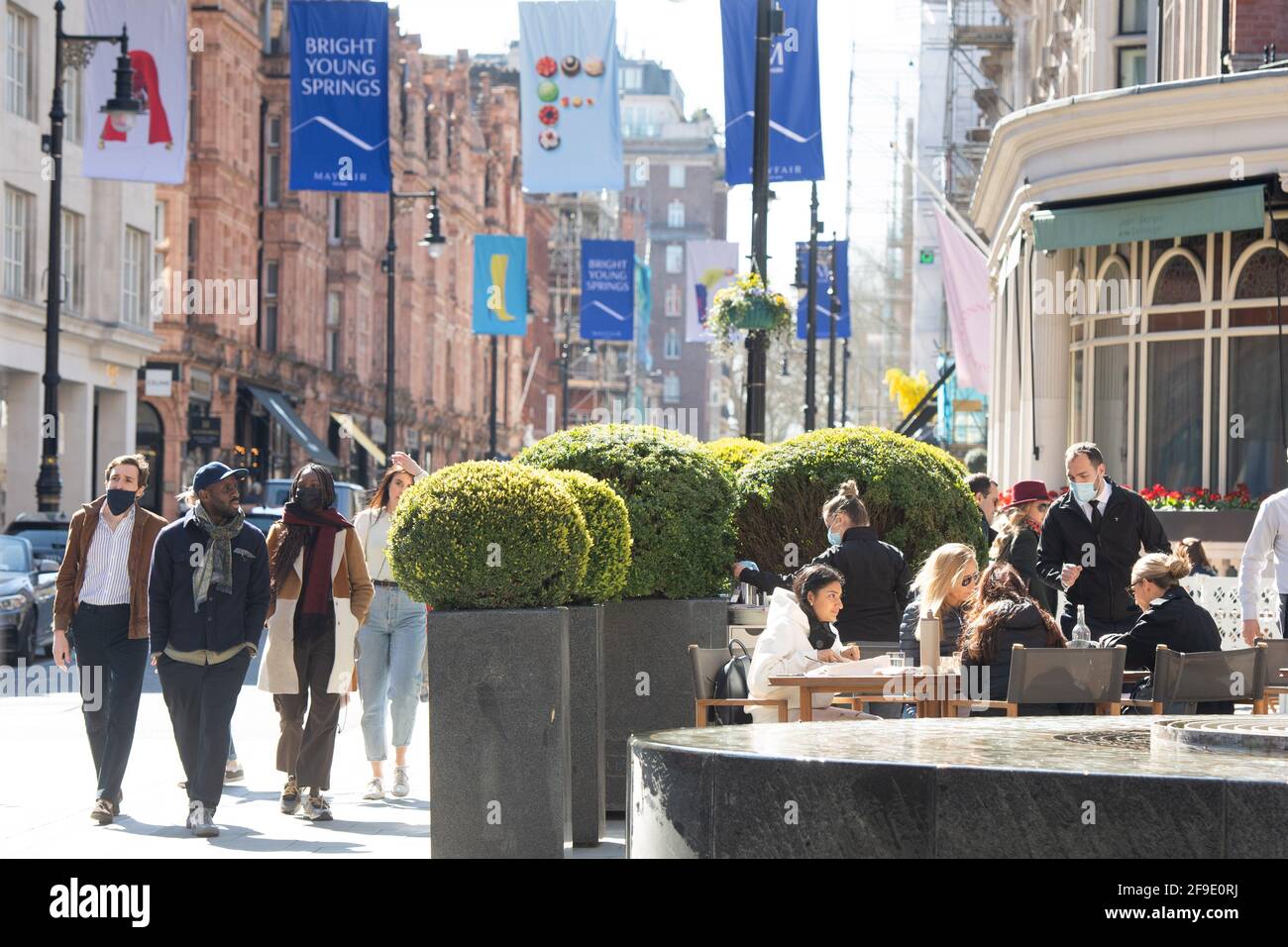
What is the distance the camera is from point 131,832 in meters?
10.3

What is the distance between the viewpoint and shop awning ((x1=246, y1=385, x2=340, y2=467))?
56.2 metres

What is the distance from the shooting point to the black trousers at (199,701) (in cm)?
1039

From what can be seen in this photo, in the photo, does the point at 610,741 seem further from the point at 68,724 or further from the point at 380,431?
the point at 380,431

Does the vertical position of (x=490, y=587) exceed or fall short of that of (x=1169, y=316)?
it falls short

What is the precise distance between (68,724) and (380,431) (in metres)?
57.9

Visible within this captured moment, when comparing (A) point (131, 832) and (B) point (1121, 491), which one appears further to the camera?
(B) point (1121, 491)

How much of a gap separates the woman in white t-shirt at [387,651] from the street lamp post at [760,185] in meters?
6.91

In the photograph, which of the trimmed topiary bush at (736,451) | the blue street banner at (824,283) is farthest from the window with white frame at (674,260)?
the trimmed topiary bush at (736,451)

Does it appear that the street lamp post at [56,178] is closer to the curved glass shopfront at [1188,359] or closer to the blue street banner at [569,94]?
the blue street banner at [569,94]

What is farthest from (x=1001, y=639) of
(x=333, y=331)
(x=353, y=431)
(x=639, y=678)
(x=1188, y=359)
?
(x=333, y=331)

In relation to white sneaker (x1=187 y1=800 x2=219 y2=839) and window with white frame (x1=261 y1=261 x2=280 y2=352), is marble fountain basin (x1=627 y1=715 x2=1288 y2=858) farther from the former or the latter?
window with white frame (x1=261 y1=261 x2=280 y2=352)

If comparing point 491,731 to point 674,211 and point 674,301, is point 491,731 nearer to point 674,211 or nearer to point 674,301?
point 674,301
